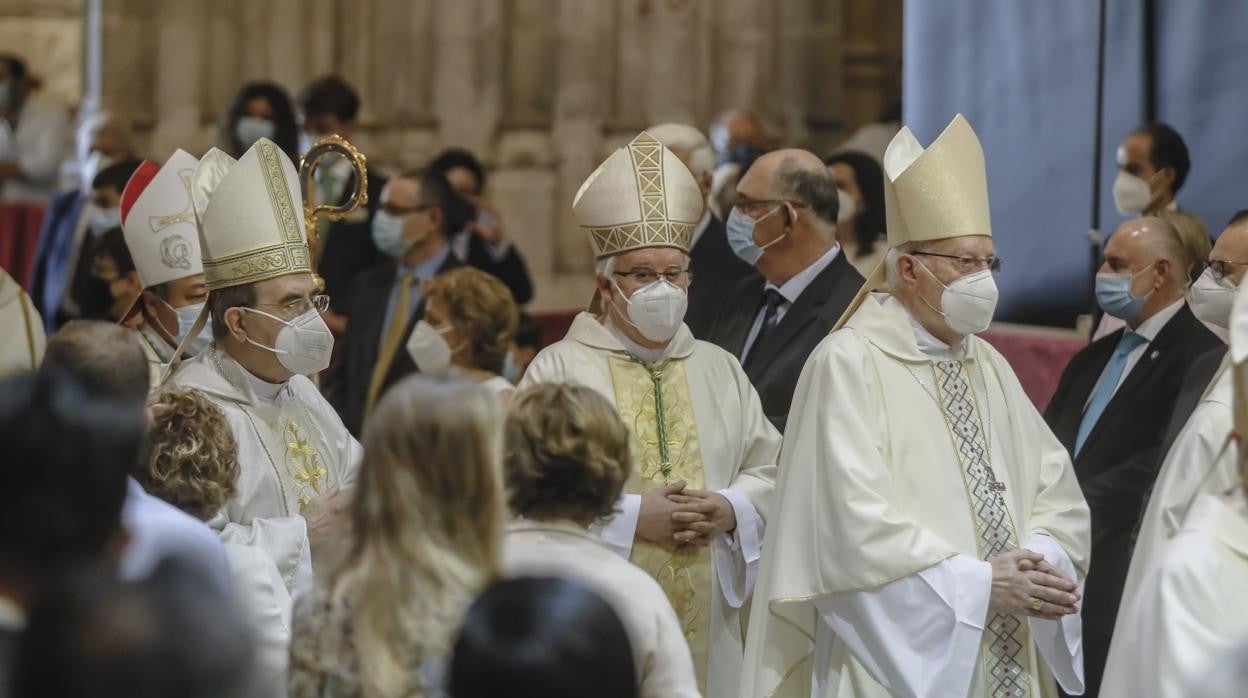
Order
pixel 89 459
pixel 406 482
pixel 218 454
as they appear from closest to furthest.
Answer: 1. pixel 89 459
2. pixel 406 482
3. pixel 218 454

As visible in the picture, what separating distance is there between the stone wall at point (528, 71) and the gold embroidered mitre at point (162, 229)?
574cm

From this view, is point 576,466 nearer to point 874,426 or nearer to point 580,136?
point 874,426

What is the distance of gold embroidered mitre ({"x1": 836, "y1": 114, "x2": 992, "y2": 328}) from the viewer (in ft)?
16.7

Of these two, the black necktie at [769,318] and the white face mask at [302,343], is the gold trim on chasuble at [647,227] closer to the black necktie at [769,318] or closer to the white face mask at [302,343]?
the black necktie at [769,318]

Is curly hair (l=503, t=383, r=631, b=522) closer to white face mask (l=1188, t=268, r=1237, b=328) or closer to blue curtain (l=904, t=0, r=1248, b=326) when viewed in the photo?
white face mask (l=1188, t=268, r=1237, b=328)

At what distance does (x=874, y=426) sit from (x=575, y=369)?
876mm

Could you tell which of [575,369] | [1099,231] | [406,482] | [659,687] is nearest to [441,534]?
[406,482]

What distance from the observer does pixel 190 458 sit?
4023 millimetres

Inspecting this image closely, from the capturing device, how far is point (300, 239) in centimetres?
514

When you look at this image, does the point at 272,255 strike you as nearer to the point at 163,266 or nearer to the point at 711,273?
the point at 163,266

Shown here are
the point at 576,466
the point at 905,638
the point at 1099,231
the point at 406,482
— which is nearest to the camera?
the point at 406,482

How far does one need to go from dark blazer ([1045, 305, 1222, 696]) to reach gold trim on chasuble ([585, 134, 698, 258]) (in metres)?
1.48

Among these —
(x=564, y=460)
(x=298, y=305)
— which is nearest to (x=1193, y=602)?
(x=564, y=460)

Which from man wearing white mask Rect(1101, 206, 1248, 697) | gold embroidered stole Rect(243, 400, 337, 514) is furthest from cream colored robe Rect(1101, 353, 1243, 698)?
gold embroidered stole Rect(243, 400, 337, 514)
